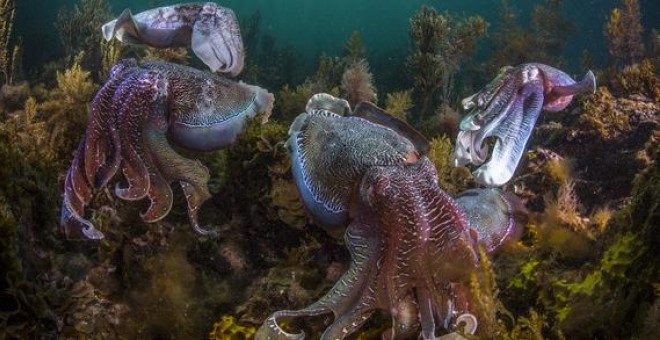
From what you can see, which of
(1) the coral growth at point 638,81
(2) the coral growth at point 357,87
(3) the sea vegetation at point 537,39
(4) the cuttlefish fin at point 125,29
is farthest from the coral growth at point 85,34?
(1) the coral growth at point 638,81

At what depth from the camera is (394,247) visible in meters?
2.46

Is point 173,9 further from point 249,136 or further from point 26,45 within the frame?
point 26,45

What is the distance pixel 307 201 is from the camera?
303 centimetres

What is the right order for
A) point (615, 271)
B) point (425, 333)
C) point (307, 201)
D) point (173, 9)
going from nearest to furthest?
point (425, 333)
point (615, 271)
point (307, 201)
point (173, 9)

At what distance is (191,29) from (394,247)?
9.07ft

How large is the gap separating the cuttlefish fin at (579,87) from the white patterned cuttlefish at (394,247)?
1.78 m

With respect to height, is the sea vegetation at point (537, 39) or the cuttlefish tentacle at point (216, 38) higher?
the cuttlefish tentacle at point (216, 38)

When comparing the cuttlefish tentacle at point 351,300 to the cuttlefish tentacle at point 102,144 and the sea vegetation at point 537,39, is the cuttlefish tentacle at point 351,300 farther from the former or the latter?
the sea vegetation at point 537,39

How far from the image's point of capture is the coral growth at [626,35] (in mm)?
11430

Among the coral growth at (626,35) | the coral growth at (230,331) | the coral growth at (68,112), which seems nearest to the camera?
the coral growth at (230,331)

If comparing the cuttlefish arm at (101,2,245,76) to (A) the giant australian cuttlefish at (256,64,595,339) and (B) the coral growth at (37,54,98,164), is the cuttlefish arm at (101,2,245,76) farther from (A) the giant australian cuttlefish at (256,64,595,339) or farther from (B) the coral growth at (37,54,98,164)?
(B) the coral growth at (37,54,98,164)

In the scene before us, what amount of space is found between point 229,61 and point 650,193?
3.40 m

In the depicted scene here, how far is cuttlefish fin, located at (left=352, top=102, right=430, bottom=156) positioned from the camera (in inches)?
123

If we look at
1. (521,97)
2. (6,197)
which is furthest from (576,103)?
(6,197)
